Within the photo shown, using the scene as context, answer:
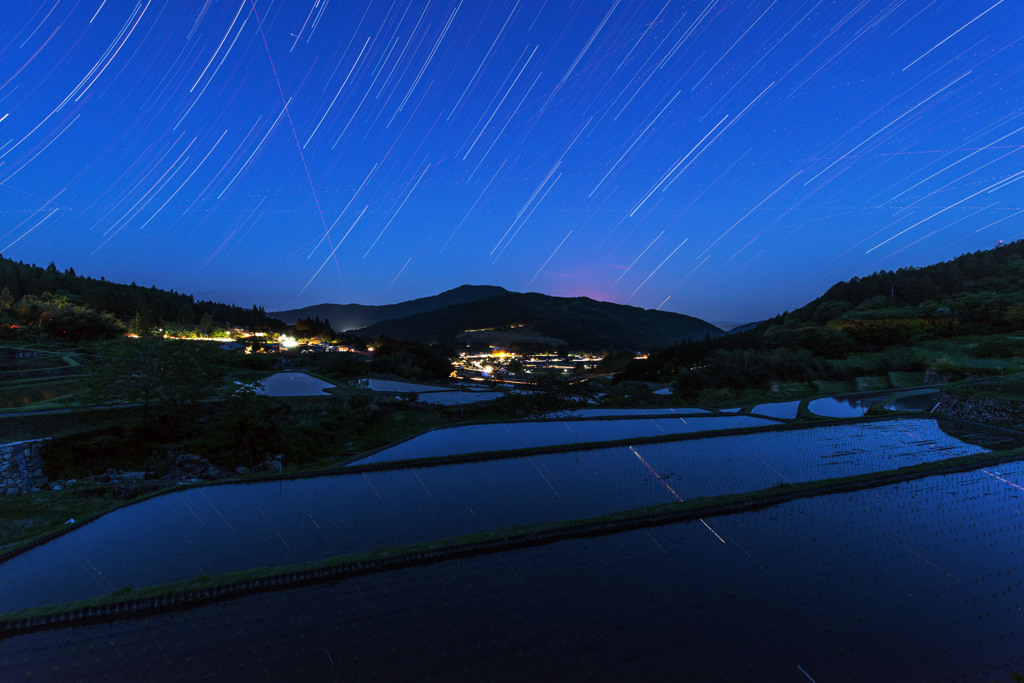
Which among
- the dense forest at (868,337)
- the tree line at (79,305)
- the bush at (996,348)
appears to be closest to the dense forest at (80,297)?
the tree line at (79,305)

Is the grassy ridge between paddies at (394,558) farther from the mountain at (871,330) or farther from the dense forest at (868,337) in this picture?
the mountain at (871,330)

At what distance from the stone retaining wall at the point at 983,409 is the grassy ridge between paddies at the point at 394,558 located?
14199 mm

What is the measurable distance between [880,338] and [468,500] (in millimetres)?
55306

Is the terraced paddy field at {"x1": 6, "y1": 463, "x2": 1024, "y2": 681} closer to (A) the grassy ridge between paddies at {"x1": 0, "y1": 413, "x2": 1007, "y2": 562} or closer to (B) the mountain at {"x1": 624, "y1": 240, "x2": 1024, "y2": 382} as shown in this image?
(A) the grassy ridge between paddies at {"x1": 0, "y1": 413, "x2": 1007, "y2": 562}

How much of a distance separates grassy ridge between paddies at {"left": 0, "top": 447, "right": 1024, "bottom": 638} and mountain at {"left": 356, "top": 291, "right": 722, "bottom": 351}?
10763 cm

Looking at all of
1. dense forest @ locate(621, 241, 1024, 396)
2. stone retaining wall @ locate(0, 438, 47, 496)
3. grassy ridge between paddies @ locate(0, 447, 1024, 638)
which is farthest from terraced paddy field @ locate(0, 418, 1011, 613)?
dense forest @ locate(621, 241, 1024, 396)

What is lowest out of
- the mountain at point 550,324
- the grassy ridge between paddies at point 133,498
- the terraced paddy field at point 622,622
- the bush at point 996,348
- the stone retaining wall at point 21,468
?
the terraced paddy field at point 622,622

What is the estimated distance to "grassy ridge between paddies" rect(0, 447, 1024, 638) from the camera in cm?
696

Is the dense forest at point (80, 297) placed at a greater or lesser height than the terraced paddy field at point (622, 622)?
greater

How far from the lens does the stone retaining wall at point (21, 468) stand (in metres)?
13.7

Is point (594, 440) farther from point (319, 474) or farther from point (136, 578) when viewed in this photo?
point (136, 578)

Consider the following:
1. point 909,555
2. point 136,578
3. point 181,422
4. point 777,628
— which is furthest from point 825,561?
point 181,422

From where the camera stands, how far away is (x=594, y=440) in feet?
62.3

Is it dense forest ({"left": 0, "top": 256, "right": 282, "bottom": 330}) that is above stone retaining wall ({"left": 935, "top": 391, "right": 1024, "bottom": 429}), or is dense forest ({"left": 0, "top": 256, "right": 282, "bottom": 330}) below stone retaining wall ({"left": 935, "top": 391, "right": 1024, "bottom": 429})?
above
